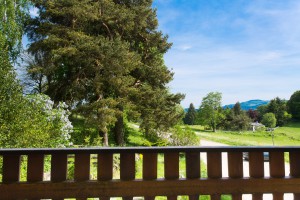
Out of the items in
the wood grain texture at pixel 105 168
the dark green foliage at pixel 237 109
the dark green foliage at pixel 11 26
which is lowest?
the wood grain texture at pixel 105 168

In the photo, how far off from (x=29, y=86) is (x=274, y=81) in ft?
56.3

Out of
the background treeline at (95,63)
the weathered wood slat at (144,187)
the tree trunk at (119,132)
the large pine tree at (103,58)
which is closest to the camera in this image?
the weathered wood slat at (144,187)

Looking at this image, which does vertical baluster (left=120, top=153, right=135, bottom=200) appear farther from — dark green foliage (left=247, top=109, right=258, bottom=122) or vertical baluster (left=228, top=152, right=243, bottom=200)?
dark green foliage (left=247, top=109, right=258, bottom=122)

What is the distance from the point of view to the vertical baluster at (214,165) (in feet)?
2.51

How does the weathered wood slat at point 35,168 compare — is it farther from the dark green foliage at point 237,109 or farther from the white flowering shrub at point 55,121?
the dark green foliage at point 237,109

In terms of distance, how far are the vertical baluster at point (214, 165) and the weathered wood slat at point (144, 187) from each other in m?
0.02

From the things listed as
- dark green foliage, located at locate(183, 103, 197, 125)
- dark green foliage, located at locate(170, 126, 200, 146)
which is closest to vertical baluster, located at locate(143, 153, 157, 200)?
dark green foliage, located at locate(170, 126, 200, 146)

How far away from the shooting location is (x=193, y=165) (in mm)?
770

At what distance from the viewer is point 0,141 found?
3.70 m

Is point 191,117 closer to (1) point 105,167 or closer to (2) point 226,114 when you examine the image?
(2) point 226,114

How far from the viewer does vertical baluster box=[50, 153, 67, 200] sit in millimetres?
749

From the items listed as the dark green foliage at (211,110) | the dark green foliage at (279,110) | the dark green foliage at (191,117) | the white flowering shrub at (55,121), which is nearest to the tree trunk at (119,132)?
the white flowering shrub at (55,121)

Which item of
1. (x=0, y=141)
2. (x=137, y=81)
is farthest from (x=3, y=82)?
(x=137, y=81)

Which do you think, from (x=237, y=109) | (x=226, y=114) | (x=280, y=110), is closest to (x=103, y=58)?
(x=280, y=110)
